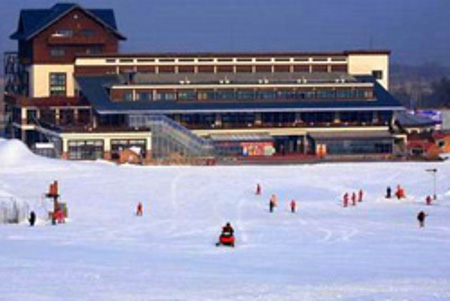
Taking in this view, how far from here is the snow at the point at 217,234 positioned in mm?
18875

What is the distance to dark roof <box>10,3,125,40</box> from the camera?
71231 mm

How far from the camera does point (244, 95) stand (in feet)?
216

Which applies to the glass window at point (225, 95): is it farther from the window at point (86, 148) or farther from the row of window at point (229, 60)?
the window at point (86, 148)

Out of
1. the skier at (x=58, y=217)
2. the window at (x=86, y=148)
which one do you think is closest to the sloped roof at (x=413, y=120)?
the window at (x=86, y=148)

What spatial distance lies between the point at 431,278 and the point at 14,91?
60.8 metres

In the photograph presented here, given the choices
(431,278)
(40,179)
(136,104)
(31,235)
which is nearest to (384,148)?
(136,104)

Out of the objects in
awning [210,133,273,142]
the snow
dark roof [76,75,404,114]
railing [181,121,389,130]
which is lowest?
the snow

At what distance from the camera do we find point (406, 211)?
119 ft

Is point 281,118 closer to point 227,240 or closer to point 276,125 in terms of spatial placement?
point 276,125

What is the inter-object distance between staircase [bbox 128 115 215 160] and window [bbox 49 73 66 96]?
37.5 ft

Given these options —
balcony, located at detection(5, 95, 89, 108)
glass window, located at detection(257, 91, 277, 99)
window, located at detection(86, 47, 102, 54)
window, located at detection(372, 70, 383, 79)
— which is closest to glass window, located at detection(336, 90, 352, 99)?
glass window, located at detection(257, 91, 277, 99)

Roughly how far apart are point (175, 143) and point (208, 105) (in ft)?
21.4

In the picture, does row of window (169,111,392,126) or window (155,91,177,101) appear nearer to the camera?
row of window (169,111,392,126)

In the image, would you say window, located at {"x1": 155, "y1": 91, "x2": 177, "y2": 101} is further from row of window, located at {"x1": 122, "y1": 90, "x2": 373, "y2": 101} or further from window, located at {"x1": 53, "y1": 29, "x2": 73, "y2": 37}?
window, located at {"x1": 53, "y1": 29, "x2": 73, "y2": 37}
